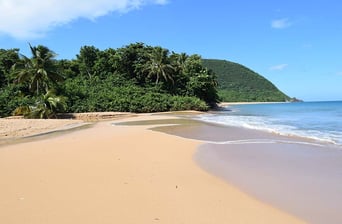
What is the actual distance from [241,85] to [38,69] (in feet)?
417

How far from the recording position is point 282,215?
438cm

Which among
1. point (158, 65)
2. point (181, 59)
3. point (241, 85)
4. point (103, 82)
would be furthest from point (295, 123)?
point (241, 85)

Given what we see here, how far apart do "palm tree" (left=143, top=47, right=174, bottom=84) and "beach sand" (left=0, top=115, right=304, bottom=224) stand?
1544 inches

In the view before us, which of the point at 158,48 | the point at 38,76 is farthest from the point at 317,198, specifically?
the point at 158,48

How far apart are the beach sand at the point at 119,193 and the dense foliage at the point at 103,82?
21978 millimetres

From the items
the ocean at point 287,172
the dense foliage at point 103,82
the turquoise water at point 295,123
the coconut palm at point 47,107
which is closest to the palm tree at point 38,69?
the dense foliage at point 103,82

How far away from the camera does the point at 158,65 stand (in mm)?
47250

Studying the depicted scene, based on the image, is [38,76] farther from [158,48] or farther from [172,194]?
[172,194]

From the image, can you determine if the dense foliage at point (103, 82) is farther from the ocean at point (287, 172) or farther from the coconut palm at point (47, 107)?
the ocean at point (287, 172)

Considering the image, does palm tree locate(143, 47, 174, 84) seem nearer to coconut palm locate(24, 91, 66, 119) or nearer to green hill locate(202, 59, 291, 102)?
coconut palm locate(24, 91, 66, 119)

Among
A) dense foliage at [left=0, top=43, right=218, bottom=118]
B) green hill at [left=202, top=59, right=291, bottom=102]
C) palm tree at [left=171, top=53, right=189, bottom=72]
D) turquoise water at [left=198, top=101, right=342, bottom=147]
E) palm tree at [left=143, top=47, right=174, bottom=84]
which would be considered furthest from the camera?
green hill at [left=202, top=59, right=291, bottom=102]

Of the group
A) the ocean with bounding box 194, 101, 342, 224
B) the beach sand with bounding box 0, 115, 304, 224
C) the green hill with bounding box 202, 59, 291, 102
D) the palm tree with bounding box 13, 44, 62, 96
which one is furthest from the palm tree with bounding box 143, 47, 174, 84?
the green hill with bounding box 202, 59, 291, 102

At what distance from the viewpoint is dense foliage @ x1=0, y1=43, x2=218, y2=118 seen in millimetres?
32188

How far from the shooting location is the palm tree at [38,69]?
1270 inches
